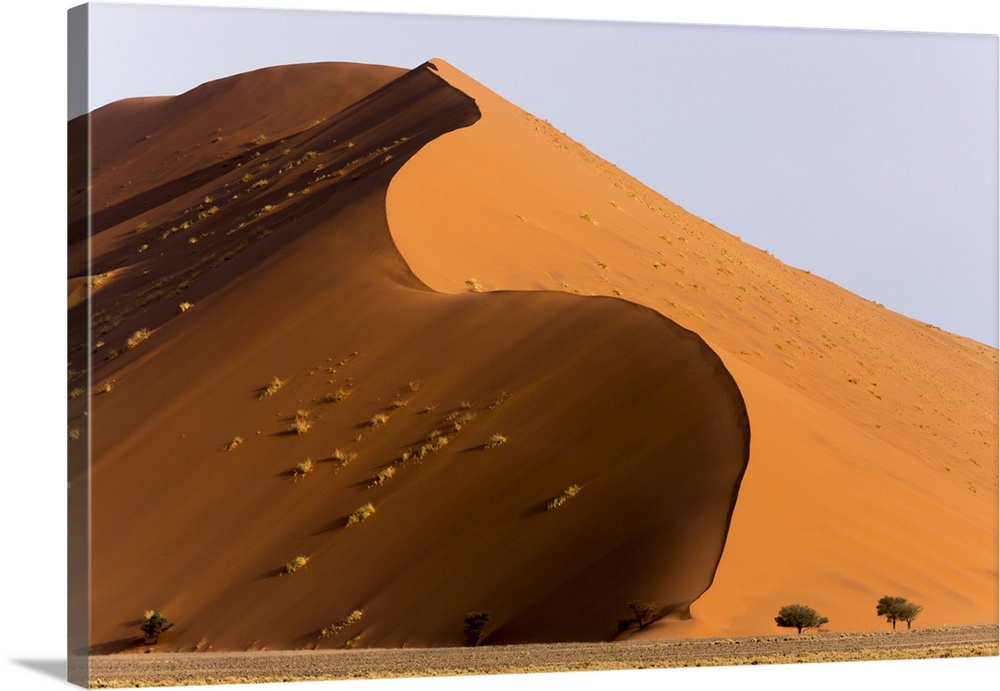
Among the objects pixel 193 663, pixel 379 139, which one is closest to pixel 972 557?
pixel 193 663

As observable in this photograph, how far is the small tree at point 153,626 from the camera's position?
16031mm

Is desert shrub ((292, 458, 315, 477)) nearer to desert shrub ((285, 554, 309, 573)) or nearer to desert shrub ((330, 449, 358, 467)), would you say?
A: desert shrub ((330, 449, 358, 467))

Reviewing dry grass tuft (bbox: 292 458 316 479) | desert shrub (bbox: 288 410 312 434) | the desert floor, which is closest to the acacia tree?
the desert floor

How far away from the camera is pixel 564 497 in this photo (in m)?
17.4

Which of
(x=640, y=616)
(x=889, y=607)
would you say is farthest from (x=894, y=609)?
(x=640, y=616)

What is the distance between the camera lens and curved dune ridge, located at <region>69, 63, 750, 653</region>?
16.5 m

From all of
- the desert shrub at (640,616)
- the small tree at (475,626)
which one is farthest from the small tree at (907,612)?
the small tree at (475,626)

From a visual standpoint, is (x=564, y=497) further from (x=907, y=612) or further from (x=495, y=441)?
(x=907, y=612)

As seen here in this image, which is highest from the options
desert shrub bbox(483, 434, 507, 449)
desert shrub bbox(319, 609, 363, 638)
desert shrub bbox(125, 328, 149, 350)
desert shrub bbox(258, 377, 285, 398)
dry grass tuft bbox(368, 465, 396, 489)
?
desert shrub bbox(125, 328, 149, 350)

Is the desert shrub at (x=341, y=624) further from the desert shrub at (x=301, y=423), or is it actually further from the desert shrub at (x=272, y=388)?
the desert shrub at (x=272, y=388)

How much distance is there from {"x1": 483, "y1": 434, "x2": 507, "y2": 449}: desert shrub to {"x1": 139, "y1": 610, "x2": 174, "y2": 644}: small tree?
429 cm

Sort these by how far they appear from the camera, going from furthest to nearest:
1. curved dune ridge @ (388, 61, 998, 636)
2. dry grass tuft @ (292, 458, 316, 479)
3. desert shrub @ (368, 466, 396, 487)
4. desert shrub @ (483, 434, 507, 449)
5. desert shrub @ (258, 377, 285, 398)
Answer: desert shrub @ (258, 377, 285, 398), dry grass tuft @ (292, 458, 316, 479), desert shrub @ (368, 466, 396, 487), desert shrub @ (483, 434, 507, 449), curved dune ridge @ (388, 61, 998, 636)

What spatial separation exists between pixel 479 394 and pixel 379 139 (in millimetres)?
13701

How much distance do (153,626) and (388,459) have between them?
12.3 feet
